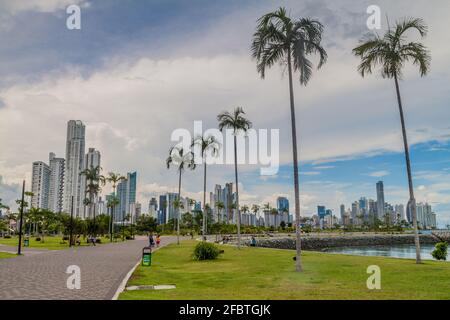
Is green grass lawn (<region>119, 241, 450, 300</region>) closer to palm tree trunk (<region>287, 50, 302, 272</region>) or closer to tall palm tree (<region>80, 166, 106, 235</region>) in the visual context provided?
palm tree trunk (<region>287, 50, 302, 272</region>)

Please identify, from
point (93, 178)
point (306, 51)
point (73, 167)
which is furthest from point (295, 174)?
point (73, 167)

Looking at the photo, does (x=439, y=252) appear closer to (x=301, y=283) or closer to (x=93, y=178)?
(x=301, y=283)

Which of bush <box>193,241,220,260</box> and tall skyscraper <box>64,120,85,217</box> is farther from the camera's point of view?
tall skyscraper <box>64,120,85,217</box>

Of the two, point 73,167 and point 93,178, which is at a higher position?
point 73,167

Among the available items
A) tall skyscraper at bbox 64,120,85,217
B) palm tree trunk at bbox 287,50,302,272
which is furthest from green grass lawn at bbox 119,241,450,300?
tall skyscraper at bbox 64,120,85,217

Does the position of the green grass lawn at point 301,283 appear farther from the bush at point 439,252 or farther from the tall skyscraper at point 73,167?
the tall skyscraper at point 73,167
